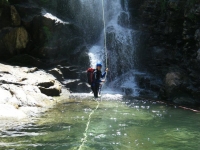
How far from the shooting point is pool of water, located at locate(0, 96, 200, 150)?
269 inches

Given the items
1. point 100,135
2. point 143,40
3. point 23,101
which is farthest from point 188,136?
point 143,40

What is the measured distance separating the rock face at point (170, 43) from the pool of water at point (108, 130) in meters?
3.89

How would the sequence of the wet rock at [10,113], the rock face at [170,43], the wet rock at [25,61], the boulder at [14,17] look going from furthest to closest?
the boulder at [14,17]
the wet rock at [25,61]
the rock face at [170,43]
the wet rock at [10,113]

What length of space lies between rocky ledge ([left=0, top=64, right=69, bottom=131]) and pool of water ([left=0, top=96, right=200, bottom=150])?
31.5 inches

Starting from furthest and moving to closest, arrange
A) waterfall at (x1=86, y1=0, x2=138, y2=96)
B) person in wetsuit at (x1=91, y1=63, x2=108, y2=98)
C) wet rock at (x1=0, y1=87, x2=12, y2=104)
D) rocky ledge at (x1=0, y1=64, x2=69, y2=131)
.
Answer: waterfall at (x1=86, y1=0, x2=138, y2=96), person in wetsuit at (x1=91, y1=63, x2=108, y2=98), wet rock at (x1=0, y1=87, x2=12, y2=104), rocky ledge at (x1=0, y1=64, x2=69, y2=131)

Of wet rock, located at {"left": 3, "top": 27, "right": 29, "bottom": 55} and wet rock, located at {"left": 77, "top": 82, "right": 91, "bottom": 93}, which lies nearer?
wet rock, located at {"left": 77, "top": 82, "right": 91, "bottom": 93}

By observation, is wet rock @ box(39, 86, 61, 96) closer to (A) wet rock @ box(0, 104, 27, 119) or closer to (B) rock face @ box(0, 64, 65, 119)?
(B) rock face @ box(0, 64, 65, 119)

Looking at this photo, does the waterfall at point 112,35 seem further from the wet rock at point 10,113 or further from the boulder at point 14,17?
the wet rock at point 10,113

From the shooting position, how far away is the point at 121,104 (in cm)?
1341

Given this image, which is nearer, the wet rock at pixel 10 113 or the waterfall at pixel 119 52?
the wet rock at pixel 10 113

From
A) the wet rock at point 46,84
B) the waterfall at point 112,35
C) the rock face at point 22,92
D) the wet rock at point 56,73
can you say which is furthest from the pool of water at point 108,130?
the waterfall at point 112,35

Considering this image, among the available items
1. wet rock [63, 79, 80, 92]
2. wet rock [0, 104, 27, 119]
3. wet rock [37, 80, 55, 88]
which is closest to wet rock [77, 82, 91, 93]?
wet rock [63, 79, 80, 92]

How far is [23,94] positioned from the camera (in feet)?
39.2

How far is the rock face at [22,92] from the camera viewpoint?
10077mm
